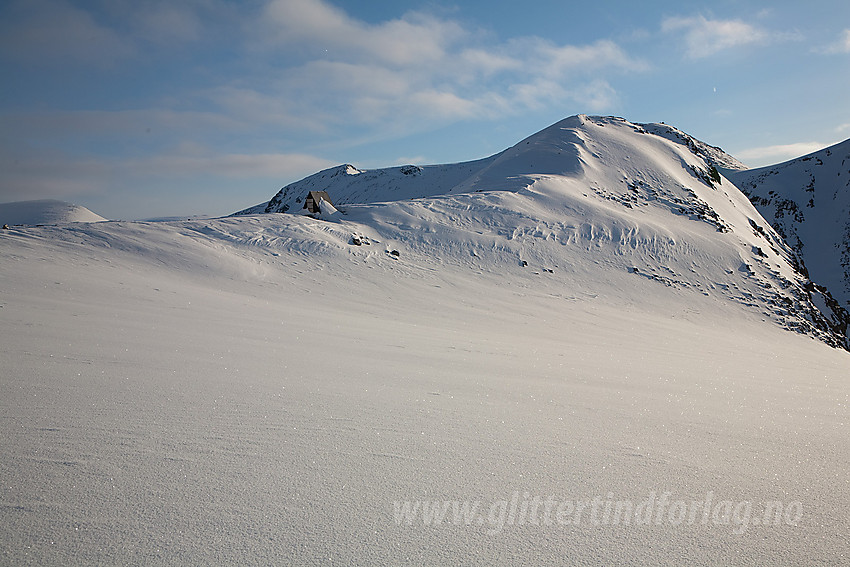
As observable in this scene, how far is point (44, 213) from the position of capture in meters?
54.2

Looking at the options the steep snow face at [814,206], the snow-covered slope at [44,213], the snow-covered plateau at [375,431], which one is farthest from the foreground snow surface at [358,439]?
the snow-covered slope at [44,213]

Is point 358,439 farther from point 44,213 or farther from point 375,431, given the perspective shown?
point 44,213

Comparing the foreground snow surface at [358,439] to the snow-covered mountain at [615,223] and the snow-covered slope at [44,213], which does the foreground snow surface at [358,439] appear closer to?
the snow-covered mountain at [615,223]

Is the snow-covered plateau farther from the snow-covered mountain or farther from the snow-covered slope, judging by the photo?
the snow-covered slope

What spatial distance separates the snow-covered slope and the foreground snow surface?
2150 inches

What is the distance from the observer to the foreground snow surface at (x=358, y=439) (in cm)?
220

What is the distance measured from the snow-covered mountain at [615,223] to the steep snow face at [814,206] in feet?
62.5

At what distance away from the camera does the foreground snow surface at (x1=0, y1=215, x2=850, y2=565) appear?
2.20 m

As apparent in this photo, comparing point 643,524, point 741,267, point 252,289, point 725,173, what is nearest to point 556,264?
point 741,267

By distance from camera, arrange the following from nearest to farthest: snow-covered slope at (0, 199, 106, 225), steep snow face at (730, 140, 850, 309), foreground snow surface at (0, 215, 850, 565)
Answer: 1. foreground snow surface at (0, 215, 850, 565)
2. steep snow face at (730, 140, 850, 309)
3. snow-covered slope at (0, 199, 106, 225)

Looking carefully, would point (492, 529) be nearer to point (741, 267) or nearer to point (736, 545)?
point (736, 545)

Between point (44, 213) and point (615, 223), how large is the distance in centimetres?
6350

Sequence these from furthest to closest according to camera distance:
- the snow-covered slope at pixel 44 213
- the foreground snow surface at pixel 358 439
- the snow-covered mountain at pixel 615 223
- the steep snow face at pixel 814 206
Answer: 1. the snow-covered slope at pixel 44 213
2. the steep snow face at pixel 814 206
3. the snow-covered mountain at pixel 615 223
4. the foreground snow surface at pixel 358 439

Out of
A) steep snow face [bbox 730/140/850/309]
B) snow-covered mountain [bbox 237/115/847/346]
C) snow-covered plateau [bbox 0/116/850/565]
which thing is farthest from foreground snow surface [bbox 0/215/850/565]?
steep snow face [bbox 730/140/850/309]
